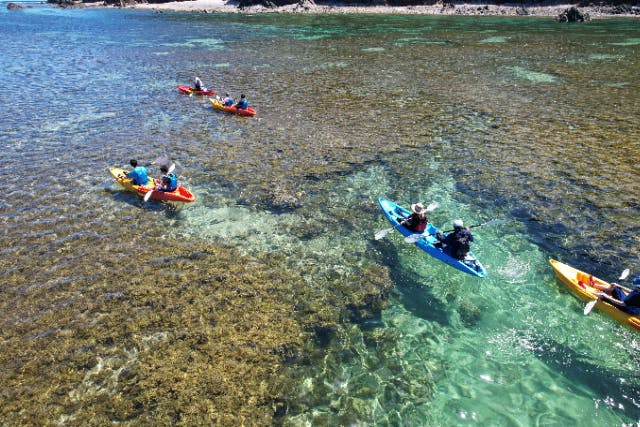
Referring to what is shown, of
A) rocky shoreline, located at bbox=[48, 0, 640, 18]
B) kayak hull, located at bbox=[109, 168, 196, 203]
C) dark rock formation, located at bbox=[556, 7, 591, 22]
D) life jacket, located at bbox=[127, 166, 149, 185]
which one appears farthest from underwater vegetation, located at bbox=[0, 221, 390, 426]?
rocky shoreline, located at bbox=[48, 0, 640, 18]

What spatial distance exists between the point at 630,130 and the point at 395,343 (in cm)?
2420

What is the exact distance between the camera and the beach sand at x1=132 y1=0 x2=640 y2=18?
8675cm

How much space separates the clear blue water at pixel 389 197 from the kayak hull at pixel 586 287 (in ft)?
1.27

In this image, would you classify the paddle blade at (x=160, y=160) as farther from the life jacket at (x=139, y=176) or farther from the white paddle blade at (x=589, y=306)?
the white paddle blade at (x=589, y=306)

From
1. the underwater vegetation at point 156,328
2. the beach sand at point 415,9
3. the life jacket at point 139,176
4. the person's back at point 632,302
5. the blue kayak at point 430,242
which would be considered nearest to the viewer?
the underwater vegetation at point 156,328

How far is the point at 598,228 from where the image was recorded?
15391mm

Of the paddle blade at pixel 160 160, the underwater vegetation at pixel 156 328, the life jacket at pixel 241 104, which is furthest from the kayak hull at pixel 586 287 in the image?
the life jacket at pixel 241 104

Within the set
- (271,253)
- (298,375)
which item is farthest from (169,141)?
(298,375)

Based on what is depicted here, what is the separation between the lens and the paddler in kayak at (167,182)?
16.9m

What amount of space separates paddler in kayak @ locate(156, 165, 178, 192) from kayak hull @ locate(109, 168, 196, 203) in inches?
6.1

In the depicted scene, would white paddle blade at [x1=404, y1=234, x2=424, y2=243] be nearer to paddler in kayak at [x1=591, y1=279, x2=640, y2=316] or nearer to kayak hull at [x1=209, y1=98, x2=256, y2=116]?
paddler in kayak at [x1=591, y1=279, x2=640, y2=316]

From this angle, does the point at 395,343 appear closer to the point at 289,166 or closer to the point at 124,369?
the point at 124,369

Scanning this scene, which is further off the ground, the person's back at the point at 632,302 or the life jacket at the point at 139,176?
the life jacket at the point at 139,176

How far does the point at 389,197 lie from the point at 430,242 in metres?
4.11
